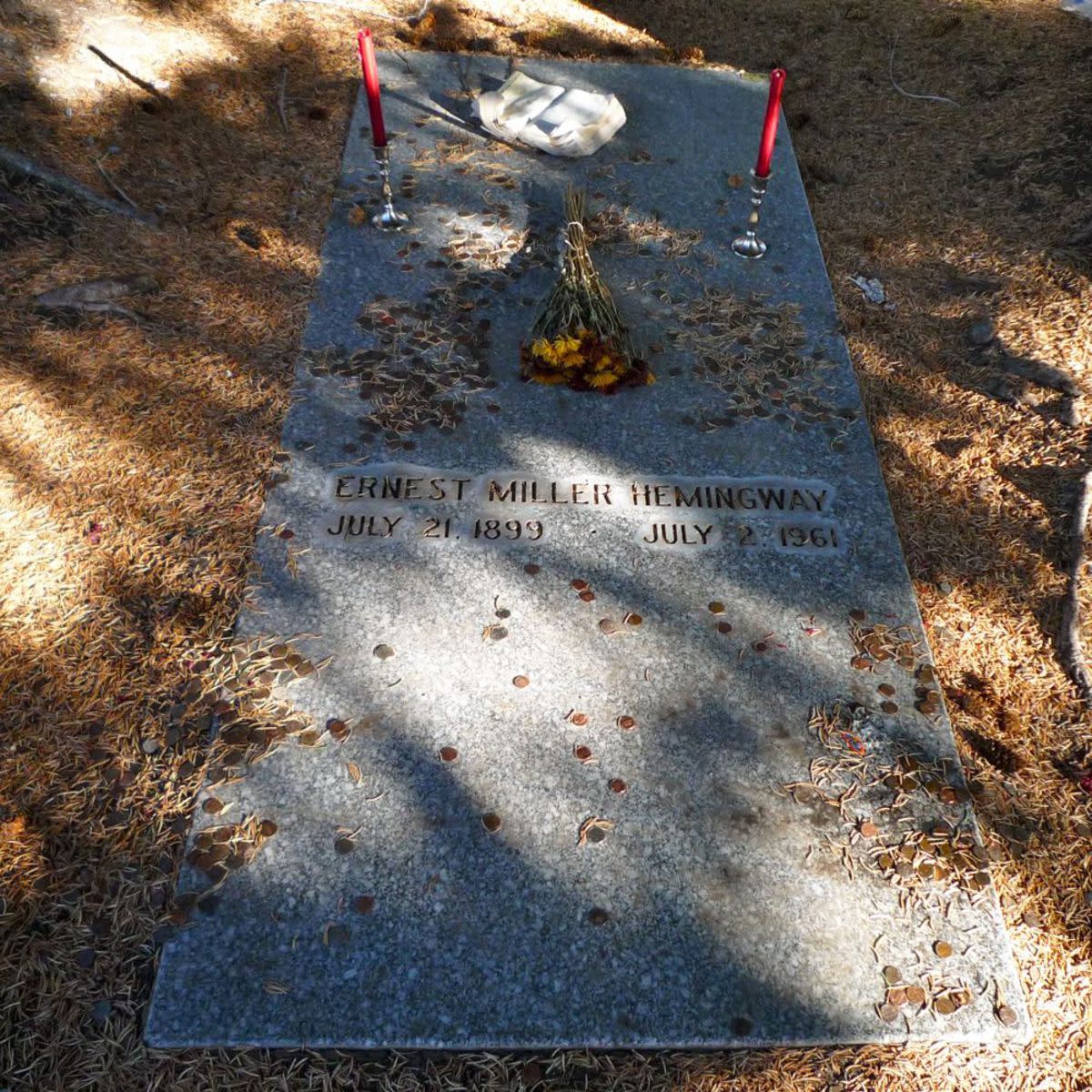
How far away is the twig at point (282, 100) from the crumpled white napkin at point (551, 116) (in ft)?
4.95

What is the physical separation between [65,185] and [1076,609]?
20.0 ft

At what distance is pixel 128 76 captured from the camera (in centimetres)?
577

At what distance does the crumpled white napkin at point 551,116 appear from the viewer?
6000mm

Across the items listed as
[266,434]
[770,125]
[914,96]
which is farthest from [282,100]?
[914,96]

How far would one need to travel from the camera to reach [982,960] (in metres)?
2.58

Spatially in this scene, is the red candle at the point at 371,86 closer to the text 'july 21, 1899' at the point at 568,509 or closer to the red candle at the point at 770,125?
the red candle at the point at 770,125

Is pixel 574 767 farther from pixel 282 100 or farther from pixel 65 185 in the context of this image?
pixel 282 100

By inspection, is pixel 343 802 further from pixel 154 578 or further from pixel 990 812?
pixel 990 812

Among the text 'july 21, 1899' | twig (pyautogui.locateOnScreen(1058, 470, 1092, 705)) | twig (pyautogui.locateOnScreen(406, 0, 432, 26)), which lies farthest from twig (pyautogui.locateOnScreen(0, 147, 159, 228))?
twig (pyautogui.locateOnScreen(1058, 470, 1092, 705))

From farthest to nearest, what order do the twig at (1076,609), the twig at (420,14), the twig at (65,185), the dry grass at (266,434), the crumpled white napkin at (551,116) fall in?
1. the twig at (420,14)
2. the crumpled white napkin at (551,116)
3. the twig at (65,185)
4. the twig at (1076,609)
5. the dry grass at (266,434)

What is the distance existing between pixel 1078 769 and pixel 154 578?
389 cm

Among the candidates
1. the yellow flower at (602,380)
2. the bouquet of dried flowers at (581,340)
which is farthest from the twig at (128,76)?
the yellow flower at (602,380)

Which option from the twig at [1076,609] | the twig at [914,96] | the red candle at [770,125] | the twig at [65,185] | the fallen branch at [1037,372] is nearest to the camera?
the twig at [1076,609]

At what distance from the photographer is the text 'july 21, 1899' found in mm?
3711
